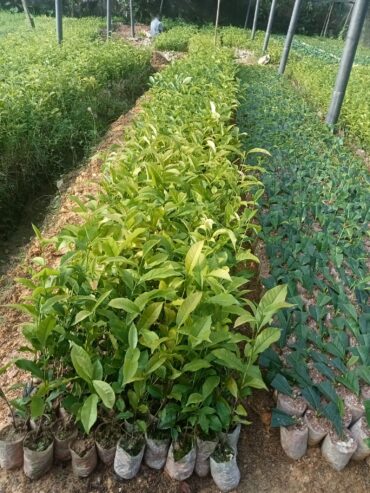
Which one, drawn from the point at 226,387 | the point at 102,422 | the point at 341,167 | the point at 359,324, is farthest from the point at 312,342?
the point at 341,167

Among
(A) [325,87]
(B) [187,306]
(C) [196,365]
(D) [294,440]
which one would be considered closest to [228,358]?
(C) [196,365]

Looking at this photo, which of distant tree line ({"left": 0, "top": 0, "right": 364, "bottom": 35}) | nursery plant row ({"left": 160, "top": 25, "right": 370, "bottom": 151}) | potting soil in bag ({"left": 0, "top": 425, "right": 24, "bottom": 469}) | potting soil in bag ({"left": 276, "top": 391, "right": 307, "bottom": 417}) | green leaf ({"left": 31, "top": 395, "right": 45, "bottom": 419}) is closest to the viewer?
green leaf ({"left": 31, "top": 395, "right": 45, "bottom": 419})

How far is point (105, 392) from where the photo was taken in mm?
1471

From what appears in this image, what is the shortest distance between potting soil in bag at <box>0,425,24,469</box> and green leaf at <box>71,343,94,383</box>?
0.41m

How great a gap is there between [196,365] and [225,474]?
0.50 metres

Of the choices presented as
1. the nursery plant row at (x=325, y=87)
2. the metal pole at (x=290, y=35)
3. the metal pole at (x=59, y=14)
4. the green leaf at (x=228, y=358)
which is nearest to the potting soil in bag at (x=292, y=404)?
the green leaf at (x=228, y=358)

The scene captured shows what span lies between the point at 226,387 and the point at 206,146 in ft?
7.13

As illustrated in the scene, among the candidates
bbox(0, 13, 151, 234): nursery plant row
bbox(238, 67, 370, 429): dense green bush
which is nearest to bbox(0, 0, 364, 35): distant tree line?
bbox(0, 13, 151, 234): nursery plant row

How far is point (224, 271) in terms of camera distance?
1.74 meters

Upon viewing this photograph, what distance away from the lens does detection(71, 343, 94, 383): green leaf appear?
1.52 metres

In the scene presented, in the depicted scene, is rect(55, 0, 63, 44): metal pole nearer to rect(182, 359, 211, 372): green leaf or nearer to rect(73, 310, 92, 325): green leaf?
rect(73, 310, 92, 325): green leaf

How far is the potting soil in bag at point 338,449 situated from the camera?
74.0 inches

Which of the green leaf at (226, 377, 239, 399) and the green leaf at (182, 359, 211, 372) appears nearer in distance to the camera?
the green leaf at (182, 359, 211, 372)

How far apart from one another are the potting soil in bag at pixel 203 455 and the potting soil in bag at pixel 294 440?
15.0 inches
